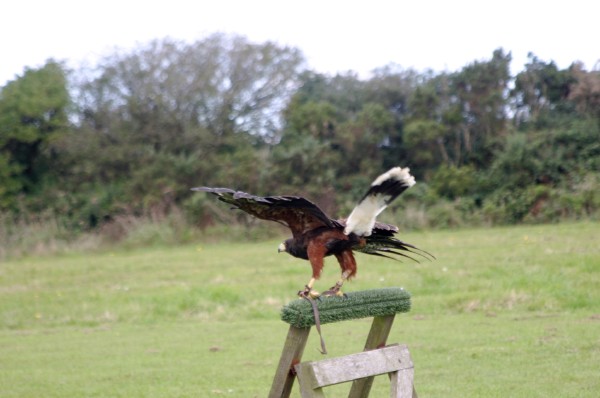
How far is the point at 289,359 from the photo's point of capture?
17.4ft

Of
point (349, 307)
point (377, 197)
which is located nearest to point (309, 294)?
point (349, 307)

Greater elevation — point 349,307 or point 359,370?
point 349,307

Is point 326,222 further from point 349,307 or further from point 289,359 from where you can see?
point 289,359

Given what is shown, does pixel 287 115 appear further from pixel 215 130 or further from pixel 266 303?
pixel 266 303

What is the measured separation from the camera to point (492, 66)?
33.1 meters

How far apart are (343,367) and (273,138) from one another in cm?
3285

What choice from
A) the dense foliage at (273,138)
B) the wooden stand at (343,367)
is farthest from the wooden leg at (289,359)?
the dense foliage at (273,138)

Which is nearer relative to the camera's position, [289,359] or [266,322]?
[289,359]

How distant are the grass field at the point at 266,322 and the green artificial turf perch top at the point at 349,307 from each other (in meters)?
2.93

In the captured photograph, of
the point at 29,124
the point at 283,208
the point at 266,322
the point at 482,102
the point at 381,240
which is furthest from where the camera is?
the point at 29,124

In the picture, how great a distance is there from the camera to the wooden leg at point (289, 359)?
532cm

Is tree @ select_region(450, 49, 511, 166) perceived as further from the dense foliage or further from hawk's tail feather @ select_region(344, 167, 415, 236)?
hawk's tail feather @ select_region(344, 167, 415, 236)

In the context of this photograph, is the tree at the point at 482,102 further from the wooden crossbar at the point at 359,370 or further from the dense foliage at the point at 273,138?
the wooden crossbar at the point at 359,370

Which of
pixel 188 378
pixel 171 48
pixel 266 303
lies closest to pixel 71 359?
pixel 188 378
